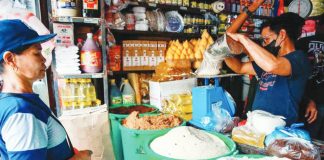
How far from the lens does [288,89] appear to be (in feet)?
5.65

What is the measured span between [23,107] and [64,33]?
147cm

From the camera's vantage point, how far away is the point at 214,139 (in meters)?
1.52

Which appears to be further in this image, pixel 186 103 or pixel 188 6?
pixel 188 6

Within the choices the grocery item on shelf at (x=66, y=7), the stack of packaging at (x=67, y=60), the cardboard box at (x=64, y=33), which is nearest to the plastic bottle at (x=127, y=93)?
the stack of packaging at (x=67, y=60)

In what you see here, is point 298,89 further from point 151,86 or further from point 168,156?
point 151,86

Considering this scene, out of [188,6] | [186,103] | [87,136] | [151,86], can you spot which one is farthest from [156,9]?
[87,136]

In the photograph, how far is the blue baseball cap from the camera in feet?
3.08

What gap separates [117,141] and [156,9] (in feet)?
5.41

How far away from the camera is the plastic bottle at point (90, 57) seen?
2.15 meters

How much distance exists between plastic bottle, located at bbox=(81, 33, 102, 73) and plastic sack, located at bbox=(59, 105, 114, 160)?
37 centimetres

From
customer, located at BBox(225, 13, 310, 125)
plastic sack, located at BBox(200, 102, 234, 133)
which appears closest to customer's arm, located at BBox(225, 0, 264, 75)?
customer, located at BBox(225, 13, 310, 125)

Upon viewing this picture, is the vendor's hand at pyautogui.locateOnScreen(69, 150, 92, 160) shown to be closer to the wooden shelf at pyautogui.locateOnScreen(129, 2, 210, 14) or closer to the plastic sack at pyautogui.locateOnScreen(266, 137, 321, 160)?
the plastic sack at pyautogui.locateOnScreen(266, 137, 321, 160)

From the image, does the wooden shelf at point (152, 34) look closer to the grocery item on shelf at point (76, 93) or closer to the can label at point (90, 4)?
the can label at point (90, 4)

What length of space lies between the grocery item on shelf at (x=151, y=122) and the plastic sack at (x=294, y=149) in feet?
2.66
